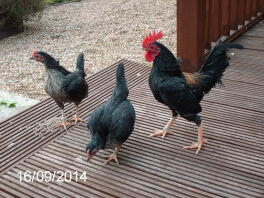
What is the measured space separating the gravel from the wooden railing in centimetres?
152

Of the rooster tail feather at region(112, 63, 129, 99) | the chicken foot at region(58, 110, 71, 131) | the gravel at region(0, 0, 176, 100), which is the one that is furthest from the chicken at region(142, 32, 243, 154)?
the gravel at region(0, 0, 176, 100)

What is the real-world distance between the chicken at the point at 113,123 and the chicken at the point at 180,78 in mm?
312

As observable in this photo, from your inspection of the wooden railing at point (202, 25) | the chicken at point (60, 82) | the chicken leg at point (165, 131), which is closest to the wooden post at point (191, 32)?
the wooden railing at point (202, 25)

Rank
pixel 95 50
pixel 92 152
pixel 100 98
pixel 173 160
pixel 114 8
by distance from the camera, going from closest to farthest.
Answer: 1. pixel 92 152
2. pixel 173 160
3. pixel 100 98
4. pixel 95 50
5. pixel 114 8

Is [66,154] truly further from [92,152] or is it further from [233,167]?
[233,167]

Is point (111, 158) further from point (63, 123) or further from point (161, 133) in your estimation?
point (63, 123)

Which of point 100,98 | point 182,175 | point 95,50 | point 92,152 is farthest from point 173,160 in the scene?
point 95,50

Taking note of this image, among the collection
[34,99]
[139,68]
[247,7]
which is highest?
[247,7]

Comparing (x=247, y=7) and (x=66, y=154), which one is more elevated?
(x=247, y=7)

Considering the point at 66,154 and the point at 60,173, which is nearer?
the point at 60,173

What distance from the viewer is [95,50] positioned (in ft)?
24.0

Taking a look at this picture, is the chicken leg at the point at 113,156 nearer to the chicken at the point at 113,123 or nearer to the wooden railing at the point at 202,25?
the chicken at the point at 113,123

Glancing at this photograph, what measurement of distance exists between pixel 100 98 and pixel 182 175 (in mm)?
1794

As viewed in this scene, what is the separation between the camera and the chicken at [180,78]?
126 inches
